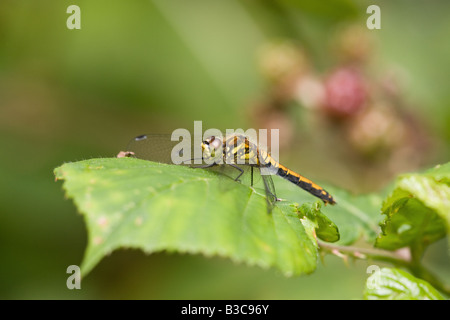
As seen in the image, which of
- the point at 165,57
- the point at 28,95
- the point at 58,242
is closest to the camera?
the point at 58,242

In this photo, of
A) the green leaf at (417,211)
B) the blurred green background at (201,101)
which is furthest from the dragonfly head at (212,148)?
the blurred green background at (201,101)

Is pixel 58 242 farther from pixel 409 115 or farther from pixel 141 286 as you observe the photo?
pixel 409 115

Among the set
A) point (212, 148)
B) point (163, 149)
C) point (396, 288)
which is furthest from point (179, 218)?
point (163, 149)

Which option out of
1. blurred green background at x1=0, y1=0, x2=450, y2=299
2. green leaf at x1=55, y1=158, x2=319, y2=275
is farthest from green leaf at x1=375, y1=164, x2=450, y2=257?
blurred green background at x1=0, y1=0, x2=450, y2=299

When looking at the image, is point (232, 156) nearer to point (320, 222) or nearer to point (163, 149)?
point (163, 149)

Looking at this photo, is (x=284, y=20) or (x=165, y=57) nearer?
(x=284, y=20)
